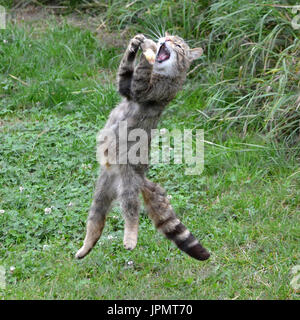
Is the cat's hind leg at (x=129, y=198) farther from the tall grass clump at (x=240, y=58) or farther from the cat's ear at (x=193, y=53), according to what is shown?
the tall grass clump at (x=240, y=58)

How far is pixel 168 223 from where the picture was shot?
207 inches

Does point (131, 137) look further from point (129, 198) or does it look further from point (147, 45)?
point (147, 45)

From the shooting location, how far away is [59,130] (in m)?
7.62

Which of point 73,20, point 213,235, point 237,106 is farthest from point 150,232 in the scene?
point 73,20

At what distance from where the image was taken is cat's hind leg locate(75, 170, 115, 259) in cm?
519

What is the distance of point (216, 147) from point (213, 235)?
1.46m

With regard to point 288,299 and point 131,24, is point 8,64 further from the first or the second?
point 288,299

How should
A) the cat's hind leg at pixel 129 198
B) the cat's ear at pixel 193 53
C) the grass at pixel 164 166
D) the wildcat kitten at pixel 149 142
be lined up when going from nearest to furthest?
the wildcat kitten at pixel 149 142 < the cat's hind leg at pixel 129 198 < the grass at pixel 164 166 < the cat's ear at pixel 193 53

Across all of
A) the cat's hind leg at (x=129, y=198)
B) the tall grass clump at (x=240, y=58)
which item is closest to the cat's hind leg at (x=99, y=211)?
the cat's hind leg at (x=129, y=198)

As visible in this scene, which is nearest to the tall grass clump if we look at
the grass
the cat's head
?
the grass

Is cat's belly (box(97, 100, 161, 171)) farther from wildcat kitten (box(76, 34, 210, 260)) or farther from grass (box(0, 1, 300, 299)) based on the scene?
grass (box(0, 1, 300, 299))

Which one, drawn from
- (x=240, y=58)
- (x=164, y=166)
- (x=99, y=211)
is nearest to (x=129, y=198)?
(x=99, y=211)

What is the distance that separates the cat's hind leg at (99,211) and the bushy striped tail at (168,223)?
0.97ft

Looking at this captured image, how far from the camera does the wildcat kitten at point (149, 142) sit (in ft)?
16.4
